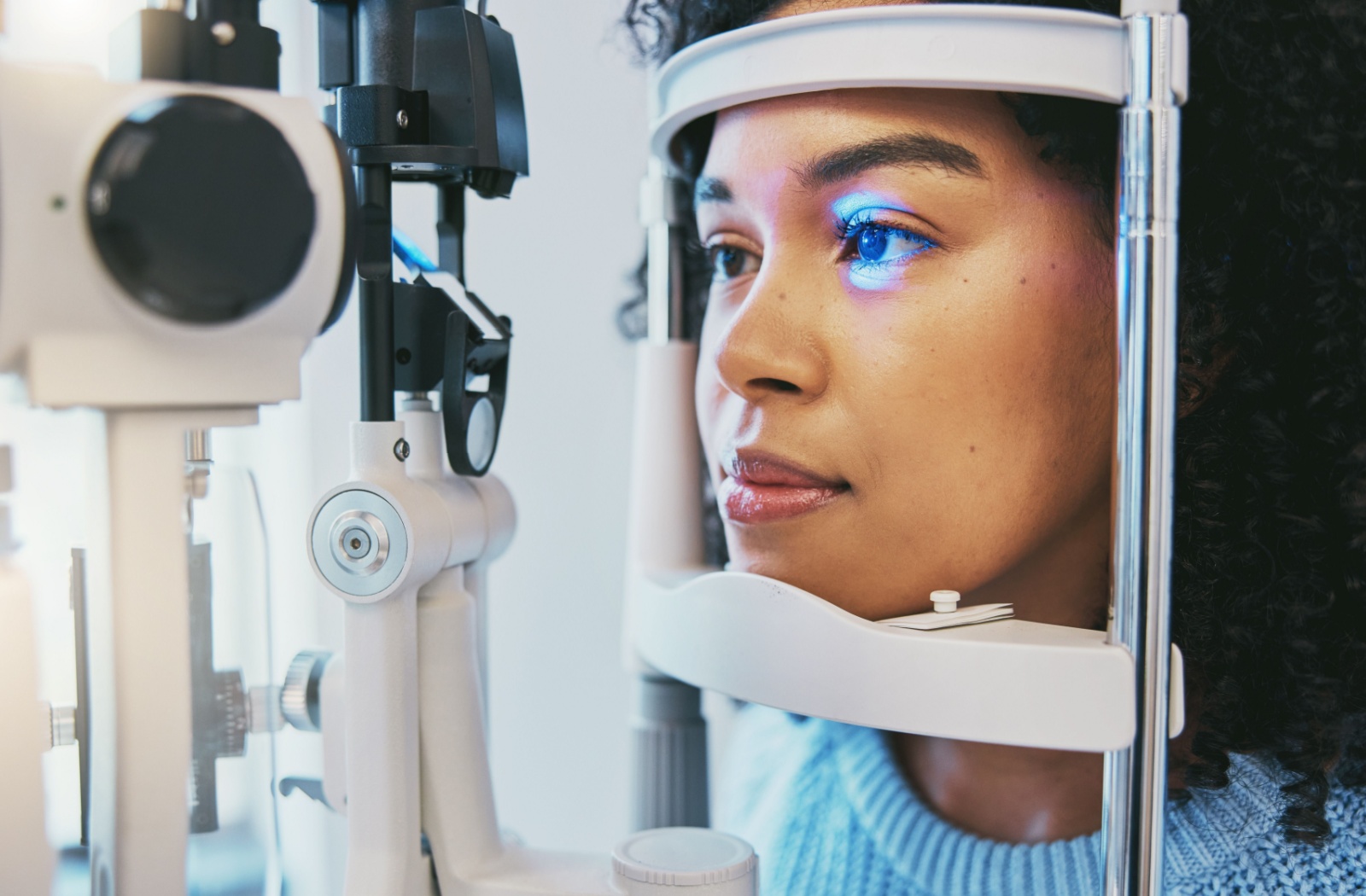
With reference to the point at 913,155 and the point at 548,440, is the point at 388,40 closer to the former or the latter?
the point at 913,155

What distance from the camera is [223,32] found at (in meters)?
0.47

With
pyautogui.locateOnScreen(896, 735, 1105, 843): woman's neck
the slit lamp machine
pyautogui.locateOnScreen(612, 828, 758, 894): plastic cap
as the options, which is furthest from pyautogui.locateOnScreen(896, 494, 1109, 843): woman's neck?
pyautogui.locateOnScreen(612, 828, 758, 894): plastic cap

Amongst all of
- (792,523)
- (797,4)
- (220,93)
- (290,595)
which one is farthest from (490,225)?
(220,93)

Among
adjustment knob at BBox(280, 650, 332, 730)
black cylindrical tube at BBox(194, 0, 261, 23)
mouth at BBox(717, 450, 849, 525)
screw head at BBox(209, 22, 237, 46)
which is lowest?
adjustment knob at BBox(280, 650, 332, 730)

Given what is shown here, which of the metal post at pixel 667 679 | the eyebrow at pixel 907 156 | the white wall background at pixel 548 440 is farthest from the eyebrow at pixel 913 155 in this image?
the white wall background at pixel 548 440

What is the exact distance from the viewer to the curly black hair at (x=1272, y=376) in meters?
0.68

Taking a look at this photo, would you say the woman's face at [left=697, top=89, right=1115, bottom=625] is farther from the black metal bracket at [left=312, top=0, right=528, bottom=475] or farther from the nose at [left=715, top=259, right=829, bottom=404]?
the black metal bracket at [left=312, top=0, right=528, bottom=475]

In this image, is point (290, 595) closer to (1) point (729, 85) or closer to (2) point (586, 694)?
(2) point (586, 694)

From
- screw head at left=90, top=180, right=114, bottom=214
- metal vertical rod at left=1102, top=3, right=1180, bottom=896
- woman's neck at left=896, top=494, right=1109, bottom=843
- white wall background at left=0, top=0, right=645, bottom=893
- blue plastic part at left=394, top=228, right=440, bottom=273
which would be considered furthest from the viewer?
white wall background at left=0, top=0, right=645, bottom=893

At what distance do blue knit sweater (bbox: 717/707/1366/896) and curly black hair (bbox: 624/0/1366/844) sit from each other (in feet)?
0.06

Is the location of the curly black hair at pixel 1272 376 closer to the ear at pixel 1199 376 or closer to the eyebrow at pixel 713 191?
the ear at pixel 1199 376

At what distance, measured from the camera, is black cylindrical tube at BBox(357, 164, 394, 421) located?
2.01ft

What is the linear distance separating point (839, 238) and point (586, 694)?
74 centimetres

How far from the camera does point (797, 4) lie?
30.8 inches
